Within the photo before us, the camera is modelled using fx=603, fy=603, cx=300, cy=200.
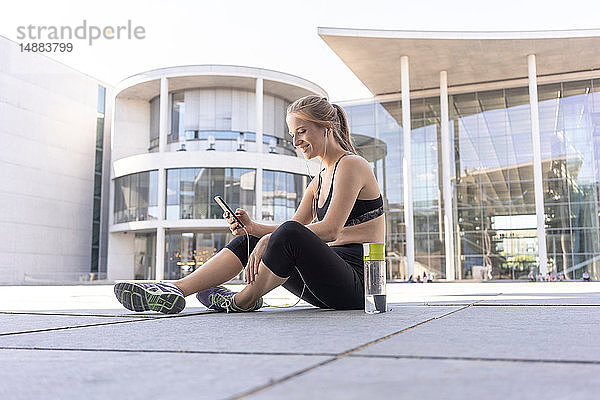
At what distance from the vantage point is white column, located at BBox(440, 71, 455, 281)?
28.5m

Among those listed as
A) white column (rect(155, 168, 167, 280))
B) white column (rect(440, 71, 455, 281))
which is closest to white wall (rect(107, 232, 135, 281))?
white column (rect(155, 168, 167, 280))

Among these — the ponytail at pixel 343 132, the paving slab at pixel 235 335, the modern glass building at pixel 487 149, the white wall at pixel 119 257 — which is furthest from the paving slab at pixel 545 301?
the white wall at pixel 119 257

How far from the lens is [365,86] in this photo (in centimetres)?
3122

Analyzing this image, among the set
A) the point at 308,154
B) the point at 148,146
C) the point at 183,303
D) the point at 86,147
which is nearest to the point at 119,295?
the point at 183,303

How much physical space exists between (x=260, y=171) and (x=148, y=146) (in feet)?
26.2

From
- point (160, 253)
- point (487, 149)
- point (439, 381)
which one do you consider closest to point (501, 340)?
point (439, 381)

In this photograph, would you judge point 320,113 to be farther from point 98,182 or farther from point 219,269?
point 98,182

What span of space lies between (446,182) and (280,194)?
8.00 m

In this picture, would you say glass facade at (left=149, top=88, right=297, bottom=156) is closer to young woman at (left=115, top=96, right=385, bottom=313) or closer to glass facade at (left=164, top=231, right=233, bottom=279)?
glass facade at (left=164, top=231, right=233, bottom=279)

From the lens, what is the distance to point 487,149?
29250mm

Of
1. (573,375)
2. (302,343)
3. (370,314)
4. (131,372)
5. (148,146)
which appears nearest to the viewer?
(573,375)

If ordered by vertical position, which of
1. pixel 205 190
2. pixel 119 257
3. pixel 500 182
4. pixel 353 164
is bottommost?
pixel 119 257

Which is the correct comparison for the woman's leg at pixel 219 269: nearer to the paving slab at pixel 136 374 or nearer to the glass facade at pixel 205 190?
the paving slab at pixel 136 374

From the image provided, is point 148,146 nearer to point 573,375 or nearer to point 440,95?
point 440,95
